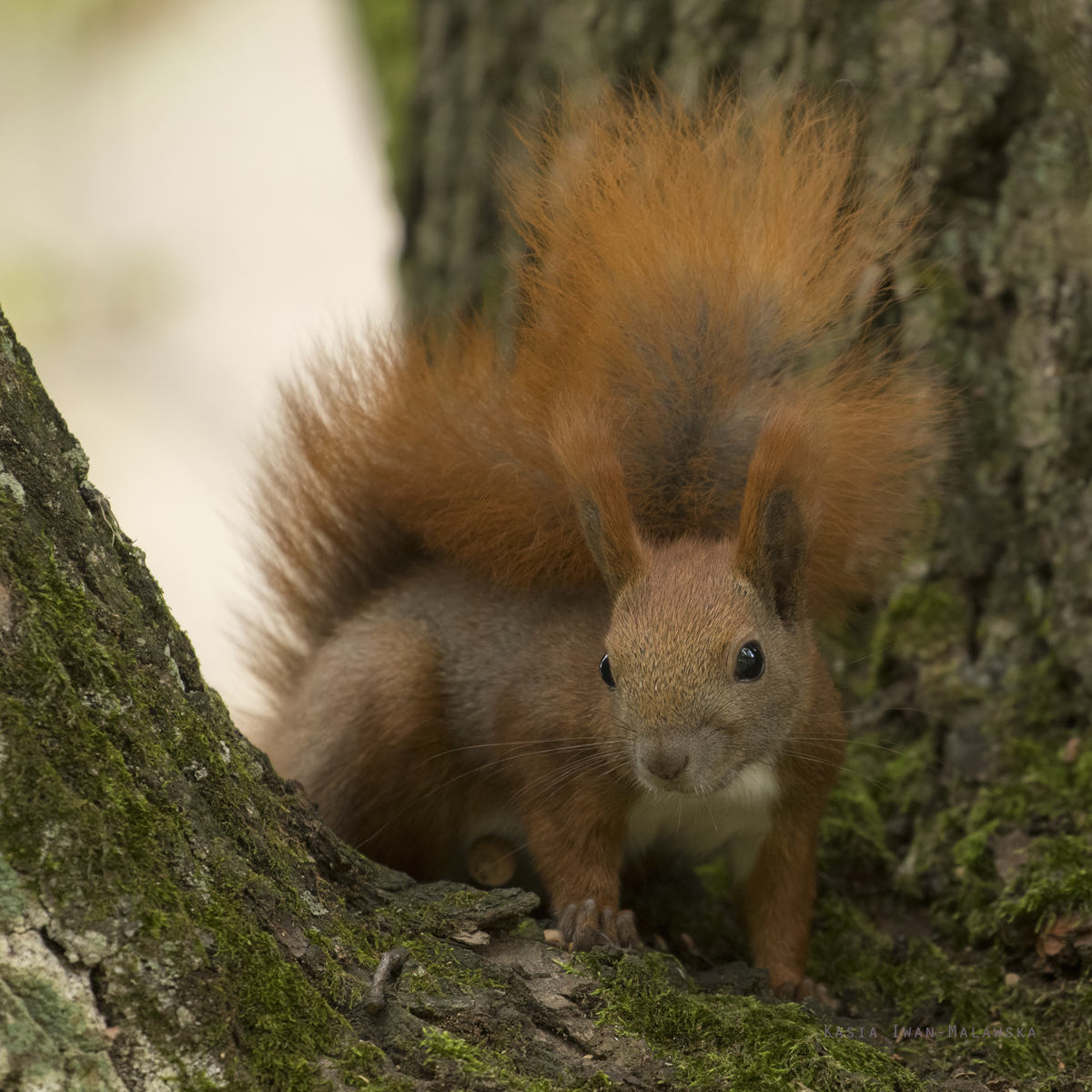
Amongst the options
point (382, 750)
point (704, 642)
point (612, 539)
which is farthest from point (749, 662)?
point (382, 750)

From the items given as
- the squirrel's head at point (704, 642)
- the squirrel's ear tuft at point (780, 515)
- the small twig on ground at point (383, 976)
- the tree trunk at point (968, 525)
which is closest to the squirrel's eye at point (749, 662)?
the squirrel's head at point (704, 642)

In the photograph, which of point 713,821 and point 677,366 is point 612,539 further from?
point 713,821

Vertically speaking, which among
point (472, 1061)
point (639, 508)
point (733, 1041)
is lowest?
point (472, 1061)

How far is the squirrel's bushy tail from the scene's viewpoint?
2105 mm

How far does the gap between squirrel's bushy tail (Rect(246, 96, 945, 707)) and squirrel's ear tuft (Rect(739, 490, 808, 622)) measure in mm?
38

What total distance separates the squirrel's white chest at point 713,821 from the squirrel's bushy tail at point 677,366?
385 millimetres

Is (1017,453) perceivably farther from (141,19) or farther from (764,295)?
(141,19)

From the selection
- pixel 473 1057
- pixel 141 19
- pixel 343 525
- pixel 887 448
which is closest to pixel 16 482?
pixel 473 1057

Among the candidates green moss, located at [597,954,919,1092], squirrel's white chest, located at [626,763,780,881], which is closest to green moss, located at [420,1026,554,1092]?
green moss, located at [597,954,919,1092]

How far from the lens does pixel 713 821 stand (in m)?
2.24

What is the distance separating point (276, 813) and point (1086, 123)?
1909 mm

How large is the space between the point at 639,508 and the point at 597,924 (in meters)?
0.76

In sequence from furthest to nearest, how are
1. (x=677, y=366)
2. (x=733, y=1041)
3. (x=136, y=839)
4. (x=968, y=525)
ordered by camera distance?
1. (x=968, y=525)
2. (x=677, y=366)
3. (x=733, y=1041)
4. (x=136, y=839)

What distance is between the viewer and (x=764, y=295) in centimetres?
214
